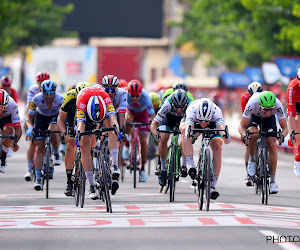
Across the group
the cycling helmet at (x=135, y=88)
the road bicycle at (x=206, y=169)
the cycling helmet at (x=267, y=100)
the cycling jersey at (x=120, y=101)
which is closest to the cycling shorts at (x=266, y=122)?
the cycling helmet at (x=267, y=100)

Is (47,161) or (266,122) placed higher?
(266,122)

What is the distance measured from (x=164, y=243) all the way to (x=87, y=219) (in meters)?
2.31

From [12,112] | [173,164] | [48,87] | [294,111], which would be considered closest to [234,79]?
[294,111]

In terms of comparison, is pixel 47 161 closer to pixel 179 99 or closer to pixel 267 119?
pixel 179 99

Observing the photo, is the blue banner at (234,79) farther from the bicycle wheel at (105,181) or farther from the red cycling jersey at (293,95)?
the bicycle wheel at (105,181)

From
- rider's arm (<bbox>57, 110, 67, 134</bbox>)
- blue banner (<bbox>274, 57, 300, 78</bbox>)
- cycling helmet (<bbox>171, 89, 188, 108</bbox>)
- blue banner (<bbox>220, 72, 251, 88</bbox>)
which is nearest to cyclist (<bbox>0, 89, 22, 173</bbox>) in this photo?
rider's arm (<bbox>57, 110, 67, 134</bbox>)

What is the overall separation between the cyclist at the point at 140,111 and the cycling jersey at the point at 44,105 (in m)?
2.05

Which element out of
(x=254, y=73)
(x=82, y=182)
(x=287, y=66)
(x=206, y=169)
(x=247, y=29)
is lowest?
(x=82, y=182)

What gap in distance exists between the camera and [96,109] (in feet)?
47.2

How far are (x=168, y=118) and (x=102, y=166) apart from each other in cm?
312

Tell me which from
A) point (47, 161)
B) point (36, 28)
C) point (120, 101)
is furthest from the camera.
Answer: point (36, 28)

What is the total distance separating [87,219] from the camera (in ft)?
44.4

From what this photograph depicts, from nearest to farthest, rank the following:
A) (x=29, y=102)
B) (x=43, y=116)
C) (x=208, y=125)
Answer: (x=208, y=125), (x=43, y=116), (x=29, y=102)

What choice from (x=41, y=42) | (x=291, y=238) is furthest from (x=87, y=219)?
(x=41, y=42)
